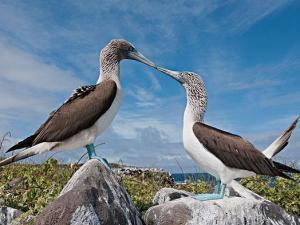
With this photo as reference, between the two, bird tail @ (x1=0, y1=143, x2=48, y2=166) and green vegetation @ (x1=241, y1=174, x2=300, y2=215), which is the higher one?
bird tail @ (x1=0, y1=143, x2=48, y2=166)

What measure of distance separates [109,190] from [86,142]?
0.86m

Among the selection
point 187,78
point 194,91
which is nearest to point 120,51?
point 187,78

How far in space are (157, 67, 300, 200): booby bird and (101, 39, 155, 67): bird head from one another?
65 cm

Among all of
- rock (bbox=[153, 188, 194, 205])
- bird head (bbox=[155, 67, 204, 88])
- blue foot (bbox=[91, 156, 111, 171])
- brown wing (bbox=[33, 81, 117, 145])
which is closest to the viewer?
blue foot (bbox=[91, 156, 111, 171])

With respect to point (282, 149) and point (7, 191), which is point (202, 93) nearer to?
point (282, 149)

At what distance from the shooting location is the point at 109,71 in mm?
7281

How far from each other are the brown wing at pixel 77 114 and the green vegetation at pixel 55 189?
1.12m

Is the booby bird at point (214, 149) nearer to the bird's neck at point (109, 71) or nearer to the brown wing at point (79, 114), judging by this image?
the bird's neck at point (109, 71)

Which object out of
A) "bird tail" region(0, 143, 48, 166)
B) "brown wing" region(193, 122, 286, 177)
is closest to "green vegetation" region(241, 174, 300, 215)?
"brown wing" region(193, 122, 286, 177)

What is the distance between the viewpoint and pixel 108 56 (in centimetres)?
734

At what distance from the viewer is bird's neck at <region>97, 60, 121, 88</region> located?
7.21 meters

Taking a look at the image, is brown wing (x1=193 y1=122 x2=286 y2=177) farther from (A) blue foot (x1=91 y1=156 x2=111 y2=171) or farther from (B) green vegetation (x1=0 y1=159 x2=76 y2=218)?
(B) green vegetation (x1=0 y1=159 x2=76 y2=218)

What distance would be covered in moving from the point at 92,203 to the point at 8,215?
7.10ft

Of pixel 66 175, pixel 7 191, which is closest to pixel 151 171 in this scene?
pixel 66 175
